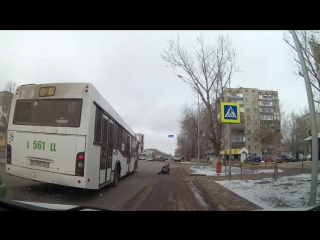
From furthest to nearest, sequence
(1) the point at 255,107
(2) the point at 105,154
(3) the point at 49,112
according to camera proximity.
Answer: 1. (1) the point at 255,107
2. (2) the point at 105,154
3. (3) the point at 49,112

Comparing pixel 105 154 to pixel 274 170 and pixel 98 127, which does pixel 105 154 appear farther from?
pixel 274 170

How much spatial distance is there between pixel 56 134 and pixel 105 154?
6.54ft

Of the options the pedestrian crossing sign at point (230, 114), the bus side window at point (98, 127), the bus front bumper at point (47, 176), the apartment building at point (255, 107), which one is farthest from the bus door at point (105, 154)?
the apartment building at point (255, 107)

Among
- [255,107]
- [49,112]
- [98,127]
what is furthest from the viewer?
[255,107]

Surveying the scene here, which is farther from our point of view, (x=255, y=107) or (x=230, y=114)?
(x=255, y=107)

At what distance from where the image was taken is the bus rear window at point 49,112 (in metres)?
6.28

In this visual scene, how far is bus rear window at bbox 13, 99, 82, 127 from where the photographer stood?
20.6 ft

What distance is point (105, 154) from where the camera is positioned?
7859mm

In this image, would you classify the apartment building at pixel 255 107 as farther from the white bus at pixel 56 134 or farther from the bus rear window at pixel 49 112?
the bus rear window at pixel 49 112

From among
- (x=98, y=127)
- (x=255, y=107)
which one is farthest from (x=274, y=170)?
(x=98, y=127)

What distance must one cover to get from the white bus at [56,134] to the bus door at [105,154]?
1.78 feet

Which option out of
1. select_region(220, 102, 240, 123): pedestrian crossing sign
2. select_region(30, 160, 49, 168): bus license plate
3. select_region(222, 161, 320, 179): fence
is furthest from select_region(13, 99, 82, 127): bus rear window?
select_region(222, 161, 320, 179): fence
